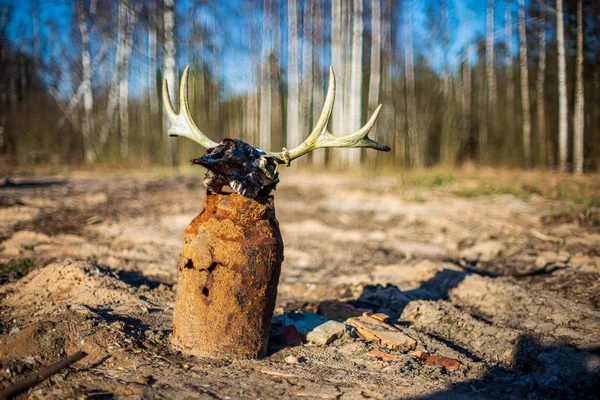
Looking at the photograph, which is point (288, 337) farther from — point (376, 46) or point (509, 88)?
point (509, 88)

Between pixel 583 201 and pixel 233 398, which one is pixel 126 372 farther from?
pixel 583 201

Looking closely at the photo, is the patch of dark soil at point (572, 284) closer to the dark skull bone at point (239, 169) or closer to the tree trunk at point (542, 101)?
the dark skull bone at point (239, 169)

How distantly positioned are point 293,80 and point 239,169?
15572 millimetres

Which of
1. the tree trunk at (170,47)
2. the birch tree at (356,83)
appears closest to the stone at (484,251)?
the birch tree at (356,83)

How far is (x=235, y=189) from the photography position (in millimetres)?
2717

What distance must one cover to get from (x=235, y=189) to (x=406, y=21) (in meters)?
17.5

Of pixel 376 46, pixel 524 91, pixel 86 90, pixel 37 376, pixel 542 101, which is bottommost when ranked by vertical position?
pixel 37 376

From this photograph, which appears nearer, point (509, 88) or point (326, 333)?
point (326, 333)

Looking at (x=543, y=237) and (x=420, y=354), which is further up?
(x=543, y=237)

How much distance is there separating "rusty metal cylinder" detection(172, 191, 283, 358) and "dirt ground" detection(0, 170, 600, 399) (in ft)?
0.49

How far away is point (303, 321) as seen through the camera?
3510 millimetres

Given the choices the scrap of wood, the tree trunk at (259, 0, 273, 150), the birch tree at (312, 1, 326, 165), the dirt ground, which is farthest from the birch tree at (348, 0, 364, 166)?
the scrap of wood

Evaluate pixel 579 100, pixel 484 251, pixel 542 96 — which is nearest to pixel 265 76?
pixel 542 96

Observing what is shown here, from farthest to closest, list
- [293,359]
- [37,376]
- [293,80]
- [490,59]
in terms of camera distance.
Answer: [293,80]
[490,59]
[293,359]
[37,376]
